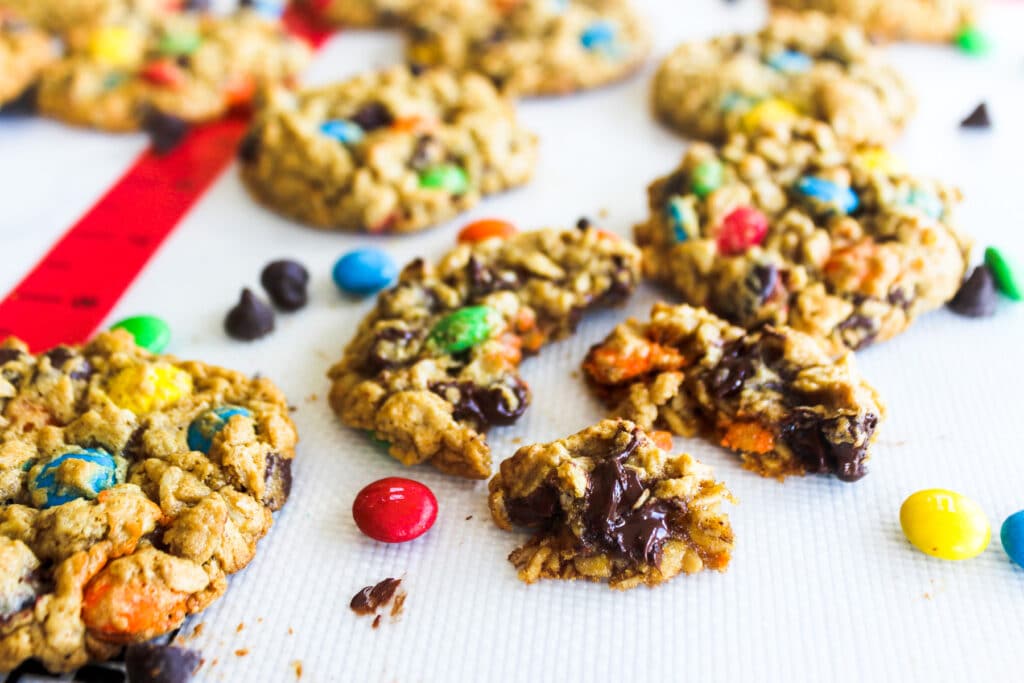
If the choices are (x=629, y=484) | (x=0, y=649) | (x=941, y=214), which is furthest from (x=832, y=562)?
(x=0, y=649)

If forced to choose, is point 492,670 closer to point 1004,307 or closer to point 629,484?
→ point 629,484

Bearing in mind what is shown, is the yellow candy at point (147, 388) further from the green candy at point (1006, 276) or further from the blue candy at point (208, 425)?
the green candy at point (1006, 276)

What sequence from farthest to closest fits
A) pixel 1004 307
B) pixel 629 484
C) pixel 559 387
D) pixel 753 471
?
pixel 1004 307, pixel 559 387, pixel 753 471, pixel 629 484

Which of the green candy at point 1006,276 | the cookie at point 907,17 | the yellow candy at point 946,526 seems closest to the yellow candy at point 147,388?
the yellow candy at point 946,526

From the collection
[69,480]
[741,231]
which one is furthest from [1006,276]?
[69,480]

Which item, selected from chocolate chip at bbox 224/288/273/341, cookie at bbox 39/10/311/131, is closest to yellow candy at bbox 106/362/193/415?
chocolate chip at bbox 224/288/273/341

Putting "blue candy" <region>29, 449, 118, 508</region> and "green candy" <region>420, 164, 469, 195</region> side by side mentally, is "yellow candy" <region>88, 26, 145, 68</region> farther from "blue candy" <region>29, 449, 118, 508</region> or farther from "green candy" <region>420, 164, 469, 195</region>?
"blue candy" <region>29, 449, 118, 508</region>
